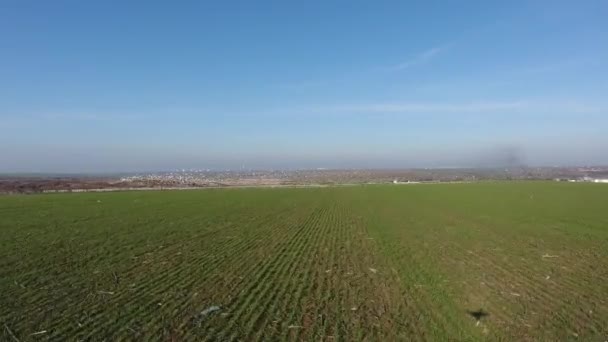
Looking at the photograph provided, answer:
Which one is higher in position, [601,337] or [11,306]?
[11,306]

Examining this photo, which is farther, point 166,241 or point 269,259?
point 166,241

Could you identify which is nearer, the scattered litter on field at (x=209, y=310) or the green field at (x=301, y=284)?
the green field at (x=301, y=284)

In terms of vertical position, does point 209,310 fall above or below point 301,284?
above

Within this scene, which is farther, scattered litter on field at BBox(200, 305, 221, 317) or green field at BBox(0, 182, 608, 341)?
scattered litter on field at BBox(200, 305, 221, 317)

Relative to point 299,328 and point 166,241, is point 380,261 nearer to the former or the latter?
point 299,328

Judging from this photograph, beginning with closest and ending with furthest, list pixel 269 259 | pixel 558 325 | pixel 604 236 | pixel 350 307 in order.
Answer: pixel 558 325, pixel 350 307, pixel 269 259, pixel 604 236

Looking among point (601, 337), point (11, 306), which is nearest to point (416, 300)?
point (601, 337)

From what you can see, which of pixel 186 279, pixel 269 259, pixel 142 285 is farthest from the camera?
pixel 269 259

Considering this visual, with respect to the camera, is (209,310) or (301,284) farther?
(301,284)
